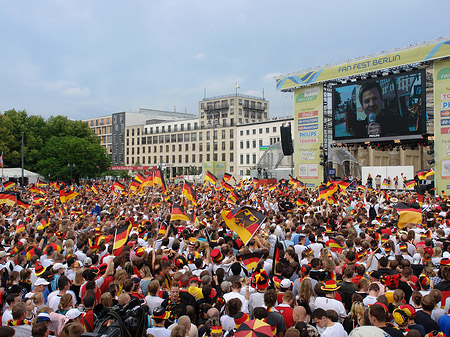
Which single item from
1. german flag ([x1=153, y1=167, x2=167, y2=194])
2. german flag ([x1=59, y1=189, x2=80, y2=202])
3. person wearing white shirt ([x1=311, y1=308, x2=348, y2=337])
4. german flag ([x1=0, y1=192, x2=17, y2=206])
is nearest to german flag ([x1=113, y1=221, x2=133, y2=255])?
person wearing white shirt ([x1=311, y1=308, x2=348, y2=337])

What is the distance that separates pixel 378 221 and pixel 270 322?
9.17 meters

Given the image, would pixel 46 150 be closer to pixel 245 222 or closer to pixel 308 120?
pixel 308 120

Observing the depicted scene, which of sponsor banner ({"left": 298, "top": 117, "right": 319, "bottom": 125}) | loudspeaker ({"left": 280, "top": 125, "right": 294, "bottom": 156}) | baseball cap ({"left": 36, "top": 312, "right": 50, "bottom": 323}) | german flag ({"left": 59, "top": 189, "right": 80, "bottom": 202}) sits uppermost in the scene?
sponsor banner ({"left": 298, "top": 117, "right": 319, "bottom": 125})

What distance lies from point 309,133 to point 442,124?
12561 mm

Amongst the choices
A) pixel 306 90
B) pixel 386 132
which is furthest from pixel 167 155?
pixel 386 132

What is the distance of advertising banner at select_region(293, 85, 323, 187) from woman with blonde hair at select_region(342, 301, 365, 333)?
34.1 metres

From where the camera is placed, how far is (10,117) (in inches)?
2539

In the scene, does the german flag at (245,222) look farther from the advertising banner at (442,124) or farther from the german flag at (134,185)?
the advertising banner at (442,124)

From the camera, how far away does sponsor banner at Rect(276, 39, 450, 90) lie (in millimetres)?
30344

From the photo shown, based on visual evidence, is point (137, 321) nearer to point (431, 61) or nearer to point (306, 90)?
point (431, 61)

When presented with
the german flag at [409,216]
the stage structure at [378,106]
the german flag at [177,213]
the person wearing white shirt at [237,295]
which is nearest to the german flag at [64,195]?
the german flag at [177,213]

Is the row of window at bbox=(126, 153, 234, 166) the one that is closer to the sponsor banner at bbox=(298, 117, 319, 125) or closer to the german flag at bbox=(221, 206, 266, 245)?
the sponsor banner at bbox=(298, 117, 319, 125)

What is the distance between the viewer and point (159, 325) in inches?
202

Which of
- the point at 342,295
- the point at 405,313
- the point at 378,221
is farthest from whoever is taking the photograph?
the point at 378,221
